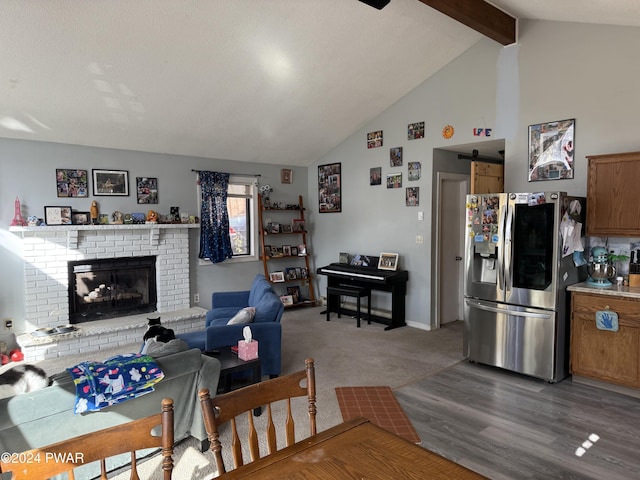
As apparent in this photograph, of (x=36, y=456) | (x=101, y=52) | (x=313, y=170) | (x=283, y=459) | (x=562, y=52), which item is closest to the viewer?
(x=36, y=456)

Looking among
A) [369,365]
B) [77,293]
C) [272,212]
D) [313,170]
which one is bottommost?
[369,365]

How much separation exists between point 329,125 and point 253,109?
131 centimetres

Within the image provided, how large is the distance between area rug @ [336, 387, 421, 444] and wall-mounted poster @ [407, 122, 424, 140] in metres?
3.42

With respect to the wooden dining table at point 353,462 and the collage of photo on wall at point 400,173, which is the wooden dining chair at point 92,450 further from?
the collage of photo on wall at point 400,173

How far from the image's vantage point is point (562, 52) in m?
4.37

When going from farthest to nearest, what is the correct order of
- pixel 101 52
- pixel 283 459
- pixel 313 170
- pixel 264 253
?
pixel 313 170 < pixel 264 253 < pixel 101 52 < pixel 283 459

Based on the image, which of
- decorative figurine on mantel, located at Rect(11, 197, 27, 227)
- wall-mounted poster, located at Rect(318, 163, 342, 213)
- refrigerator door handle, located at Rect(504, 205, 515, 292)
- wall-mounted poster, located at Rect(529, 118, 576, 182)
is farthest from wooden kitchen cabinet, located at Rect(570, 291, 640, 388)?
decorative figurine on mantel, located at Rect(11, 197, 27, 227)

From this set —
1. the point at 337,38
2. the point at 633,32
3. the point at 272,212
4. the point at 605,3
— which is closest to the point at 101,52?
the point at 337,38

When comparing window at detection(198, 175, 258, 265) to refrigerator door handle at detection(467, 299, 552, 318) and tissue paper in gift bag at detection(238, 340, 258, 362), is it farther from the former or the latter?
refrigerator door handle at detection(467, 299, 552, 318)

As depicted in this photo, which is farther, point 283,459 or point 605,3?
point 605,3

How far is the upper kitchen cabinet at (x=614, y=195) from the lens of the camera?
12.2 feet

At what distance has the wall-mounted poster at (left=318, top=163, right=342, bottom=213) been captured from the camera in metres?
7.00

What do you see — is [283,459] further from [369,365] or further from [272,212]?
[272,212]

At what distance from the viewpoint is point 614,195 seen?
383 centimetres
